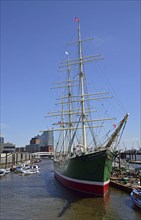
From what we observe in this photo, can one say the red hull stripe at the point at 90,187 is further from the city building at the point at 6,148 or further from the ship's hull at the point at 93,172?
the city building at the point at 6,148

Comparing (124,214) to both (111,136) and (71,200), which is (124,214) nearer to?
(71,200)

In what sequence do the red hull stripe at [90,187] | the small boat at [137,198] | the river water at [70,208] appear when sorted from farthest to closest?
1. the red hull stripe at [90,187]
2. the small boat at [137,198]
3. the river water at [70,208]

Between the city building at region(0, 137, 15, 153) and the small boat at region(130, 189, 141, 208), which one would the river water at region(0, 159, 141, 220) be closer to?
the small boat at region(130, 189, 141, 208)

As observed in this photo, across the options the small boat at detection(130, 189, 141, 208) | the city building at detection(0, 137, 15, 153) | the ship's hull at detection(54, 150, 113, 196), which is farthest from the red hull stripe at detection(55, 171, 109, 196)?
the city building at detection(0, 137, 15, 153)

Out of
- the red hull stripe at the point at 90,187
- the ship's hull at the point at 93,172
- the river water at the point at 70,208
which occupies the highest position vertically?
the ship's hull at the point at 93,172

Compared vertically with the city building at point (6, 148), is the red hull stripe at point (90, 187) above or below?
above

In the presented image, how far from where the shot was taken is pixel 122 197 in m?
31.8

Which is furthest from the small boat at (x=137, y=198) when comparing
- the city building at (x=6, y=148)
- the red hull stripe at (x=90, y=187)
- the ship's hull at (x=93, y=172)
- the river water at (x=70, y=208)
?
the city building at (x=6, y=148)

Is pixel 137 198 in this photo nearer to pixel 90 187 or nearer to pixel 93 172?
pixel 93 172

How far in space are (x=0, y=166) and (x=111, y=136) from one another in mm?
61424

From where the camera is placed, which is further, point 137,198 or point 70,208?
point 70,208

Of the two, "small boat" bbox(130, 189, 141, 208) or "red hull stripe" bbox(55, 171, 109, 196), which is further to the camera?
"red hull stripe" bbox(55, 171, 109, 196)

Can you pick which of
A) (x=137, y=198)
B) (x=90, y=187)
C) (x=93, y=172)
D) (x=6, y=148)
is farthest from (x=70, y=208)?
(x=6, y=148)

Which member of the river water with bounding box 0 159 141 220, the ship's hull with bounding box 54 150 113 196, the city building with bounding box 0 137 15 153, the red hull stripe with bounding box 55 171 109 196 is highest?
the ship's hull with bounding box 54 150 113 196
